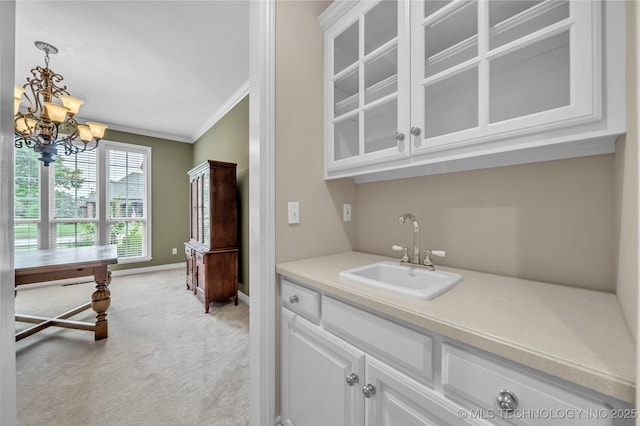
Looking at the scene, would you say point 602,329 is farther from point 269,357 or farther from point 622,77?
point 269,357

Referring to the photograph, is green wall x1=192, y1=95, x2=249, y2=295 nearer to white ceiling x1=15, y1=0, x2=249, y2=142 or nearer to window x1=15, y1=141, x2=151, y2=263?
white ceiling x1=15, y1=0, x2=249, y2=142

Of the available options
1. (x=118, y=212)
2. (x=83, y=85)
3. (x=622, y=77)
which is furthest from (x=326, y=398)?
(x=118, y=212)

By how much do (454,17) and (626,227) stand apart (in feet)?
3.07

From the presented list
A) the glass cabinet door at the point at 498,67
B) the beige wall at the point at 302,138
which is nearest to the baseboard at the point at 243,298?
the beige wall at the point at 302,138

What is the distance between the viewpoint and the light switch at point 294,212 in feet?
4.39

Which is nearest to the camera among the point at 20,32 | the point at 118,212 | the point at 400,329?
the point at 400,329

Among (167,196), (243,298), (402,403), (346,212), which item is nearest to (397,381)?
(402,403)

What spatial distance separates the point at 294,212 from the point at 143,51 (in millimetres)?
2608

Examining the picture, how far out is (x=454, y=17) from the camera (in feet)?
3.28

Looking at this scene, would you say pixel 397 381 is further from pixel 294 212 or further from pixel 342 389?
pixel 294 212

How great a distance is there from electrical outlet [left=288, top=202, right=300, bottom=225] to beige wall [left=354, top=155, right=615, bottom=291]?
0.59 meters

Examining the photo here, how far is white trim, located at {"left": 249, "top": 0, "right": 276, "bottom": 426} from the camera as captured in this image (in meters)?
1.23

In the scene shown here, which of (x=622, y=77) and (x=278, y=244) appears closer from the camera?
(x=622, y=77)

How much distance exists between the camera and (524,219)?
1.03 m
